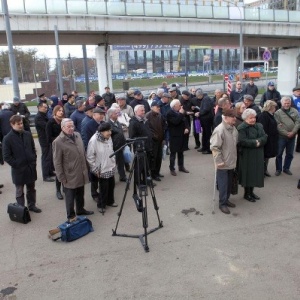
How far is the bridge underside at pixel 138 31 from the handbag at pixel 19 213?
14093 millimetres

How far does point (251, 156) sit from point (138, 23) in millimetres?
16256

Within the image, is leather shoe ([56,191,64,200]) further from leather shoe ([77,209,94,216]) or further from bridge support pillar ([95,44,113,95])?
bridge support pillar ([95,44,113,95])

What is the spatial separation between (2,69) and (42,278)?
27.9m

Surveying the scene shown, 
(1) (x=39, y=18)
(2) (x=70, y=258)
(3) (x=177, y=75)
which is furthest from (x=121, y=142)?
(3) (x=177, y=75)

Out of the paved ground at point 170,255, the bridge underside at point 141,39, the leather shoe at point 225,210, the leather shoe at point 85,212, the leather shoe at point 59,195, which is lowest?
the paved ground at point 170,255

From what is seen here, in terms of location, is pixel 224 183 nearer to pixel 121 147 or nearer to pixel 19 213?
pixel 121 147

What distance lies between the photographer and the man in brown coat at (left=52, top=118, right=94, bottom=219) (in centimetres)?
507

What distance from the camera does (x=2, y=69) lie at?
28141 millimetres

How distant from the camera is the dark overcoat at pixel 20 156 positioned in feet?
17.8

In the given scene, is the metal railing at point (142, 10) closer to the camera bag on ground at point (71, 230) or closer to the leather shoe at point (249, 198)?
the camera bag on ground at point (71, 230)

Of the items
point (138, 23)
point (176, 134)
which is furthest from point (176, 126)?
point (138, 23)

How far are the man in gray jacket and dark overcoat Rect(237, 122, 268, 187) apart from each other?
27 cm

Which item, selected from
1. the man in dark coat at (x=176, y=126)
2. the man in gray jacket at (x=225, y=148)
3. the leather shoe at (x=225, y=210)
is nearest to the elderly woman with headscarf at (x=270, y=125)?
the man in gray jacket at (x=225, y=148)

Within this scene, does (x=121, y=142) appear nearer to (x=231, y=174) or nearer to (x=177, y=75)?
(x=231, y=174)
